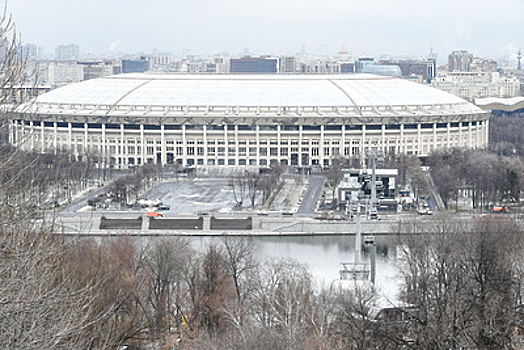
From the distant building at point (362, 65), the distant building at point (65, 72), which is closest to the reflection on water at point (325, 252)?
the distant building at point (362, 65)

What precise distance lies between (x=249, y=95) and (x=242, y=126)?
415cm

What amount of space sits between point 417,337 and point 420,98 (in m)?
46.3

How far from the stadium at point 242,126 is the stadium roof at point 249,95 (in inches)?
2.7

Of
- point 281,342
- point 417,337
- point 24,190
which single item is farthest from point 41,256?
point 417,337

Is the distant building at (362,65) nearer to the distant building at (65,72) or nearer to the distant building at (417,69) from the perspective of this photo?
the distant building at (417,69)

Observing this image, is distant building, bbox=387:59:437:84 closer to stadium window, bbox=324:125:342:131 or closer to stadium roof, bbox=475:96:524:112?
stadium roof, bbox=475:96:524:112

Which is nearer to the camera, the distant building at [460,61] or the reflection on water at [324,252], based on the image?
the reflection on water at [324,252]

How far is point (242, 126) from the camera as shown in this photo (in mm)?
59656

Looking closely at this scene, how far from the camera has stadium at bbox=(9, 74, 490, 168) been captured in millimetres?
59344

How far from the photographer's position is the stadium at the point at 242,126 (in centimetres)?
5934

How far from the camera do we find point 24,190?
1150 centimetres

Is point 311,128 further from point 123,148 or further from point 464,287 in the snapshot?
point 464,287

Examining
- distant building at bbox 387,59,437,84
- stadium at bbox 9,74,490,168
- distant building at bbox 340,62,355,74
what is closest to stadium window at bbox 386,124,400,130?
stadium at bbox 9,74,490,168

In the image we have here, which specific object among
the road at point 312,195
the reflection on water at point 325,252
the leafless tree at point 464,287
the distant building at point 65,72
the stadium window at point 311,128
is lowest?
the reflection on water at point 325,252
